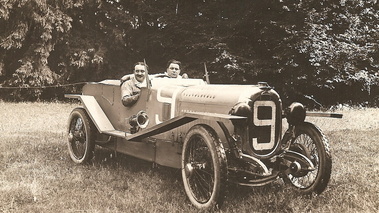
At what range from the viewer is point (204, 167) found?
4148 millimetres

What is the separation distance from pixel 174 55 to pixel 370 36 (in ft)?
26.3

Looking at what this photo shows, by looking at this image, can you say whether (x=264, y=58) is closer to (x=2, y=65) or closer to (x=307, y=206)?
(x=2, y=65)

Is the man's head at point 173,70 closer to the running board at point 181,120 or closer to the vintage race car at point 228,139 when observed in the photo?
the vintage race car at point 228,139

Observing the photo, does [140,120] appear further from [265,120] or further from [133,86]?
[265,120]

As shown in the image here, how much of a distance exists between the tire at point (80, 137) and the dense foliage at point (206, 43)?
932cm

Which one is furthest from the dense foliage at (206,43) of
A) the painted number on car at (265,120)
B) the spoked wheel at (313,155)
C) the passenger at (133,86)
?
the painted number on car at (265,120)

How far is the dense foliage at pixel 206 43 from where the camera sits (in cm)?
1547

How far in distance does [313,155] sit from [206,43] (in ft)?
38.3

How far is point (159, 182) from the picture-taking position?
515 centimetres

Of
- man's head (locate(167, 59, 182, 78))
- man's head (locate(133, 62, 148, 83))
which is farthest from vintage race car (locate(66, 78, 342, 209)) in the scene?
man's head (locate(167, 59, 182, 78))

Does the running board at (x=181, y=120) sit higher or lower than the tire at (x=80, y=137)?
higher

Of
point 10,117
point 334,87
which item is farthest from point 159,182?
point 334,87

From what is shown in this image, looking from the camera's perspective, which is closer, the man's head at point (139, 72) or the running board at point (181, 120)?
the running board at point (181, 120)

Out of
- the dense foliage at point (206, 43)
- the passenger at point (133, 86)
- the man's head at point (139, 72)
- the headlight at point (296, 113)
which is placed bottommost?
the headlight at point (296, 113)
